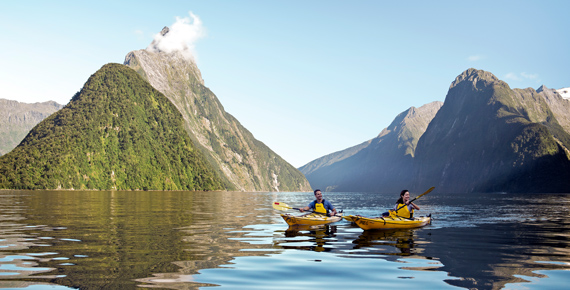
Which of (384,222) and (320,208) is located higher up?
(320,208)

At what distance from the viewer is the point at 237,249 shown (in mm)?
21469

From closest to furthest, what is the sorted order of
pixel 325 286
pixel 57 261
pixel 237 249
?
A: 1. pixel 325 286
2. pixel 57 261
3. pixel 237 249

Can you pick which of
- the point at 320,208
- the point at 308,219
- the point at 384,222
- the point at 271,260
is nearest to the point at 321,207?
the point at 320,208

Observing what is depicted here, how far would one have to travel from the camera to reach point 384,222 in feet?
100

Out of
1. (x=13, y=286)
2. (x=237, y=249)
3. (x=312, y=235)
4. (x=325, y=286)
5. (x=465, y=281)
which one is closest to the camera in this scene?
(x=13, y=286)

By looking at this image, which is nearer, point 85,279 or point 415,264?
point 85,279

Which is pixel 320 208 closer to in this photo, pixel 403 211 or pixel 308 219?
pixel 308 219

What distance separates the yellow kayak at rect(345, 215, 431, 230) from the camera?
3012cm

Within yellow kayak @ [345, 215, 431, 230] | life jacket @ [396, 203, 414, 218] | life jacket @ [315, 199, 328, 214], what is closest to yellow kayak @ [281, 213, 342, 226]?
life jacket @ [315, 199, 328, 214]

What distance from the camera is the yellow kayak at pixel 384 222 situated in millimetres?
30125

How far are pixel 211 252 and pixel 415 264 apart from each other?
8811 mm

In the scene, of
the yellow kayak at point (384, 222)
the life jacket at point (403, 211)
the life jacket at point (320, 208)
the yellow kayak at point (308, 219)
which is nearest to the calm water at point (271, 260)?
the yellow kayak at point (384, 222)

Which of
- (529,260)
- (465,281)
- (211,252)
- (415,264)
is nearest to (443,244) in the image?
(529,260)

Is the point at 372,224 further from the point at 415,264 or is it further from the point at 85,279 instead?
the point at 85,279
